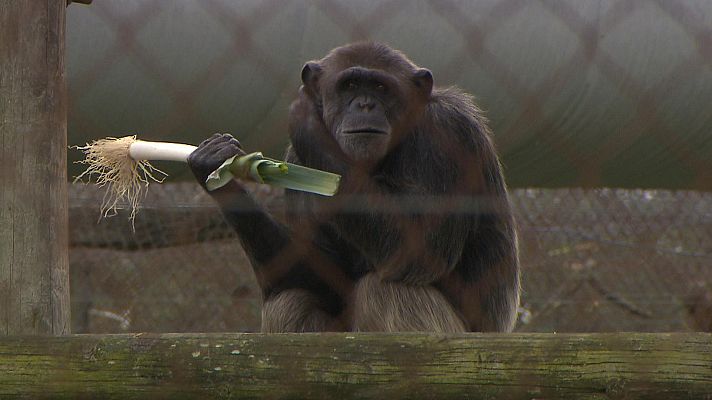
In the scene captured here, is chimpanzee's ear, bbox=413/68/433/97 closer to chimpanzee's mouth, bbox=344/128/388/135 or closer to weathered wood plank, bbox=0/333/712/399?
chimpanzee's mouth, bbox=344/128/388/135

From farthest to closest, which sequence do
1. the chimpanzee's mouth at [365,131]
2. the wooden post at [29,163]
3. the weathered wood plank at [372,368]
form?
the chimpanzee's mouth at [365,131] < the wooden post at [29,163] < the weathered wood plank at [372,368]

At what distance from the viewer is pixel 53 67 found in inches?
89.5

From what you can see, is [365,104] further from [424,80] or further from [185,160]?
[185,160]

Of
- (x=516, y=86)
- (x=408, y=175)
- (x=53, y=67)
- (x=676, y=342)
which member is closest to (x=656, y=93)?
(x=516, y=86)

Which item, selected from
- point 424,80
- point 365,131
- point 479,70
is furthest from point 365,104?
point 479,70

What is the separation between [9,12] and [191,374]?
0.84m

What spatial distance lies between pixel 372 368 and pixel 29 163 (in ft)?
2.74

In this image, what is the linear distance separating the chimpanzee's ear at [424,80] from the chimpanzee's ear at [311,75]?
1.02 feet

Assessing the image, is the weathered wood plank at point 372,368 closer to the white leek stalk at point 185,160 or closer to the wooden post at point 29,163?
the wooden post at point 29,163

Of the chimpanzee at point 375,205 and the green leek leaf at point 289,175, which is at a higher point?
the green leek leaf at point 289,175

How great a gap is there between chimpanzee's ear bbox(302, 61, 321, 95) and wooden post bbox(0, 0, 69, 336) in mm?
1174

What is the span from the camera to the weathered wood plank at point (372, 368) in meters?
2.00

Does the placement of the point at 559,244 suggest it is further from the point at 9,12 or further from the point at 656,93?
the point at 9,12

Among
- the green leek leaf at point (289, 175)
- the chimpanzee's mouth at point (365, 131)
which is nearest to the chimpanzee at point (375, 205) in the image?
the chimpanzee's mouth at point (365, 131)
